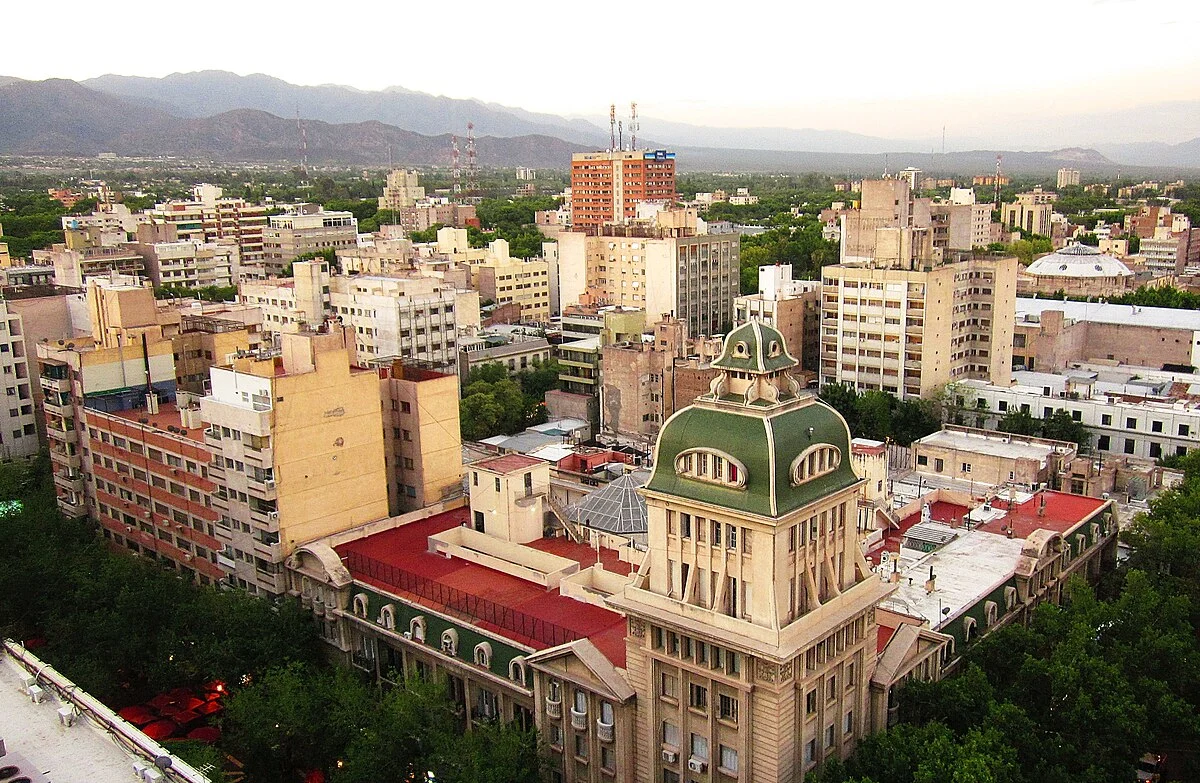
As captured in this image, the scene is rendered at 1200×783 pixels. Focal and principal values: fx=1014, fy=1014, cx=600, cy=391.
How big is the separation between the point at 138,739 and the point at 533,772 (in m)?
13.0

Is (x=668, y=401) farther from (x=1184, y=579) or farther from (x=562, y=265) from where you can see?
(x=562, y=265)

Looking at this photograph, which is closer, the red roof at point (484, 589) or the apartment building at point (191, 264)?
the red roof at point (484, 589)

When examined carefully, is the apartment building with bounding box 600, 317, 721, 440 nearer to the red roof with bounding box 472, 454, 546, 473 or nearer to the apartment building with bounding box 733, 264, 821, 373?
the apartment building with bounding box 733, 264, 821, 373

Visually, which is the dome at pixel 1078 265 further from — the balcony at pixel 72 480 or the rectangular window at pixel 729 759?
the rectangular window at pixel 729 759

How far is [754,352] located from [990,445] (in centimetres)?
4231

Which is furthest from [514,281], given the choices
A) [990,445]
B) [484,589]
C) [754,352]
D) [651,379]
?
[754,352]

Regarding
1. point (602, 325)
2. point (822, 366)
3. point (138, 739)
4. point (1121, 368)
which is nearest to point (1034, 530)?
point (138, 739)

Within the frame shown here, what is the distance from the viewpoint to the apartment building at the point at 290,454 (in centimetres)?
4759

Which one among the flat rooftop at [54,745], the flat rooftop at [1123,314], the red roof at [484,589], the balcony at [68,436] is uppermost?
the balcony at [68,436]

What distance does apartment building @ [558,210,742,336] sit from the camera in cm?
11962

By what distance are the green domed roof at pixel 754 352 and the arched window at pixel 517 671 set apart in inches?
535

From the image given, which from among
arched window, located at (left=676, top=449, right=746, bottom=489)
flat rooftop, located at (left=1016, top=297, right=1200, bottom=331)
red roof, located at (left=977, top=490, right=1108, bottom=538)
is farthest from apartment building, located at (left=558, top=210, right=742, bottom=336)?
arched window, located at (left=676, top=449, right=746, bottom=489)

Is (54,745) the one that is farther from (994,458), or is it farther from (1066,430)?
(1066,430)

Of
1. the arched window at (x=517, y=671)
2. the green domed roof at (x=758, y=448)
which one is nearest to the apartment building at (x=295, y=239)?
the arched window at (x=517, y=671)
